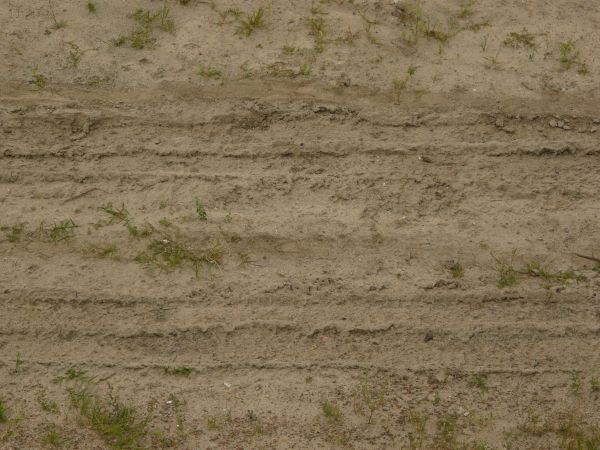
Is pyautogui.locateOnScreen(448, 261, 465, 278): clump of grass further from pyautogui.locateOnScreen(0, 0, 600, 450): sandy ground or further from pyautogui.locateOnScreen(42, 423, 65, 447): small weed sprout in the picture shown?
pyautogui.locateOnScreen(42, 423, 65, 447): small weed sprout

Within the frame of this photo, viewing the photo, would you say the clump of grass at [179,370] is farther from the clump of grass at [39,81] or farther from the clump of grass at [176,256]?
the clump of grass at [39,81]

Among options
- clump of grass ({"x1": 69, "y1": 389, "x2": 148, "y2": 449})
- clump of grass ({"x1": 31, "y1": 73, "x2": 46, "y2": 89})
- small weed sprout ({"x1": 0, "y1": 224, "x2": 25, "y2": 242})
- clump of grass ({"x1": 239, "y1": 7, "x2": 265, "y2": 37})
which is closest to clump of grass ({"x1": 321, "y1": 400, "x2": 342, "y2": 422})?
clump of grass ({"x1": 69, "y1": 389, "x2": 148, "y2": 449})

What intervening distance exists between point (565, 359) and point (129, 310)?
2.26m

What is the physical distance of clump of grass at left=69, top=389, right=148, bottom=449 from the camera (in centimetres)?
362

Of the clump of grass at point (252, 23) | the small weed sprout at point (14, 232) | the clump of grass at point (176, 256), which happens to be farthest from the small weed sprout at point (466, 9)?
the small weed sprout at point (14, 232)

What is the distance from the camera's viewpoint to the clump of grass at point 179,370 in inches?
150

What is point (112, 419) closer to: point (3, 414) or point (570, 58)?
point (3, 414)

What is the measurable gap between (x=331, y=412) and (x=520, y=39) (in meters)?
2.93

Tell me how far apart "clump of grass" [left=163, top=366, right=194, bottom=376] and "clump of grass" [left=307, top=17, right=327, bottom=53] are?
7.73 feet

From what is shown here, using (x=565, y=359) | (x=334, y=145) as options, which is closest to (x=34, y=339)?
(x=334, y=145)

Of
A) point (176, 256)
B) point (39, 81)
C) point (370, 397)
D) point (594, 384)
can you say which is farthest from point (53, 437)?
point (594, 384)

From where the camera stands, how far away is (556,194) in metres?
4.45

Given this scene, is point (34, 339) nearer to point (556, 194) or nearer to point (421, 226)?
point (421, 226)

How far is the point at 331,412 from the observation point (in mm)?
3715
